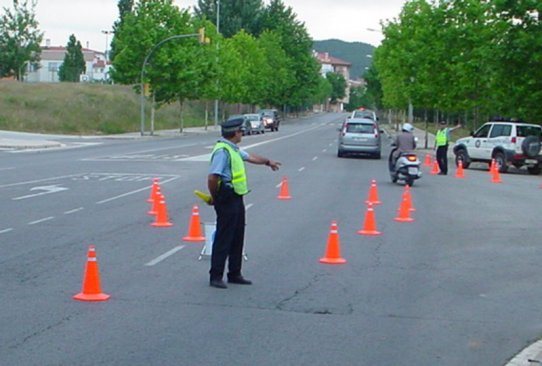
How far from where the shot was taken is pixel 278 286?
10.5 metres

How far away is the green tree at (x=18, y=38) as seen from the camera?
3529 inches

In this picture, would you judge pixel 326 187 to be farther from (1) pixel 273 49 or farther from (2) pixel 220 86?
(1) pixel 273 49

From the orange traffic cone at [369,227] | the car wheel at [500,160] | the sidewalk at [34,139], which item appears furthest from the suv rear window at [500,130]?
the sidewalk at [34,139]

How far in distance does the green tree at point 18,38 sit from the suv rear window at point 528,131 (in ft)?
215

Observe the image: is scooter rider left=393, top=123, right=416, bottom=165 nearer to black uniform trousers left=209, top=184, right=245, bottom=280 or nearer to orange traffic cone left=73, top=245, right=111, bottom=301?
black uniform trousers left=209, top=184, right=245, bottom=280

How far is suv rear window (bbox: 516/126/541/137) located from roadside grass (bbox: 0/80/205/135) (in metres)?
37.7

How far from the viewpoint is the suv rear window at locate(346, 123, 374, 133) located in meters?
39.5

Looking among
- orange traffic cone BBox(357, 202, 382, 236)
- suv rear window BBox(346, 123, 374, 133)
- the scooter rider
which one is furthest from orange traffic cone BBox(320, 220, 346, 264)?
suv rear window BBox(346, 123, 374, 133)

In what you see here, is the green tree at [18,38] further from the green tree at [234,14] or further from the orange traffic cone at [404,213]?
the orange traffic cone at [404,213]

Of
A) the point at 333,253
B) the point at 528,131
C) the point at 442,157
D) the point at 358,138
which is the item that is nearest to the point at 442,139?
the point at 442,157

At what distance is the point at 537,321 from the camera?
916 centimetres

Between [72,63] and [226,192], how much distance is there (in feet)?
386

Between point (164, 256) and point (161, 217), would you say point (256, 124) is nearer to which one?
point (161, 217)

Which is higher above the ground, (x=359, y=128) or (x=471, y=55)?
(x=471, y=55)
